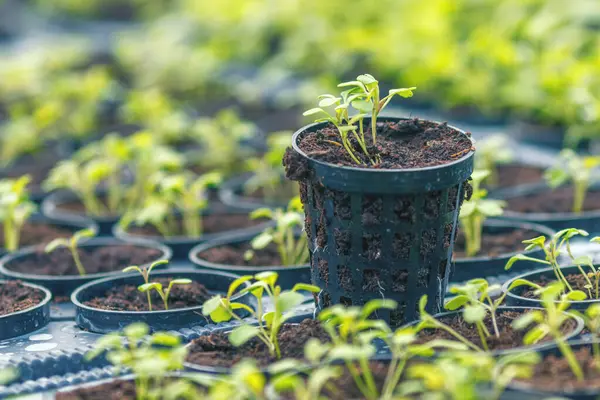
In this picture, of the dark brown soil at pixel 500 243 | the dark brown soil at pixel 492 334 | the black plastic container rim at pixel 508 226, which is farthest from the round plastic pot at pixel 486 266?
the dark brown soil at pixel 492 334

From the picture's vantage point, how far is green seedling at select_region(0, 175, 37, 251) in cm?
313

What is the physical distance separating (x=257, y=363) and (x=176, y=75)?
4.37 meters

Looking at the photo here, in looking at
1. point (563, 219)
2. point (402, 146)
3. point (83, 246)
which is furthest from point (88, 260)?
point (563, 219)

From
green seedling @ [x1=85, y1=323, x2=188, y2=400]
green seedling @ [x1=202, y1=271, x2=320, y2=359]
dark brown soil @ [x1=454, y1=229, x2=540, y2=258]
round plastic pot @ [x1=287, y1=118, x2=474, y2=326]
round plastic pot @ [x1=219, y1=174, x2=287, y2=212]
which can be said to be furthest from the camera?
round plastic pot @ [x1=219, y1=174, x2=287, y2=212]

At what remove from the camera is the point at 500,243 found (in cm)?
328

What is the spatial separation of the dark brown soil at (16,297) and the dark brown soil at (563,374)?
1.55 meters

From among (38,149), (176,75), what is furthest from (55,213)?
(176,75)

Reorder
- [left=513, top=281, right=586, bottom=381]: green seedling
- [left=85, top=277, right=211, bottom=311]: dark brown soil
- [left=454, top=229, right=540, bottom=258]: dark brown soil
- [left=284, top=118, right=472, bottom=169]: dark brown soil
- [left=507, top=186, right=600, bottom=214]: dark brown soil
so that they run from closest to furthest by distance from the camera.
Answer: [left=513, top=281, right=586, bottom=381]: green seedling < [left=284, top=118, right=472, bottom=169]: dark brown soil < [left=85, top=277, right=211, bottom=311]: dark brown soil < [left=454, top=229, right=540, bottom=258]: dark brown soil < [left=507, top=186, right=600, bottom=214]: dark brown soil

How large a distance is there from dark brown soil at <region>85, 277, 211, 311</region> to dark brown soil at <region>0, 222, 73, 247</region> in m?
0.89

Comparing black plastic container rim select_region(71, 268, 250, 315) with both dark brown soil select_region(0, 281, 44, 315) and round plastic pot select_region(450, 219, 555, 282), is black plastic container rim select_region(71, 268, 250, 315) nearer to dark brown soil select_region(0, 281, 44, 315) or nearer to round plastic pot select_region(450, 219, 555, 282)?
dark brown soil select_region(0, 281, 44, 315)

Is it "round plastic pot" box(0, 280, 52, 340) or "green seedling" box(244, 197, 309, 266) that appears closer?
"round plastic pot" box(0, 280, 52, 340)

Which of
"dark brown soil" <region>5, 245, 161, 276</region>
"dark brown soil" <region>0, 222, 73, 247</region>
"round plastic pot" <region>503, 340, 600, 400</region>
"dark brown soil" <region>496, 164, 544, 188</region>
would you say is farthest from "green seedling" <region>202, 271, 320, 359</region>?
"dark brown soil" <region>496, 164, 544, 188</region>

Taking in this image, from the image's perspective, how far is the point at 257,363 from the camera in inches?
84.5

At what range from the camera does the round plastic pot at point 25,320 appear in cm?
265
